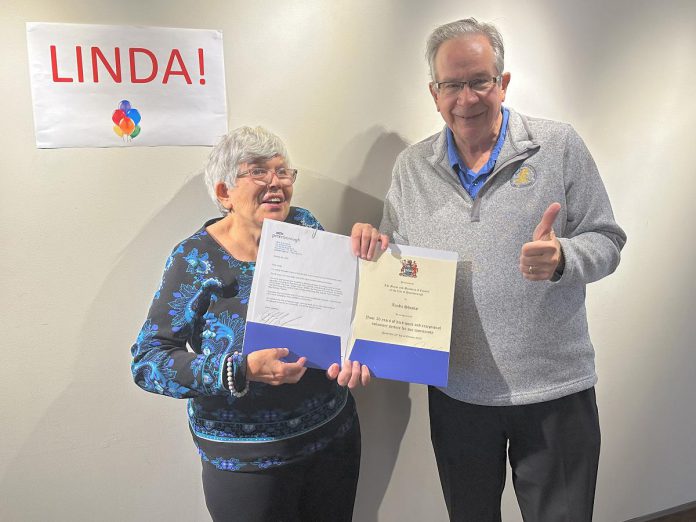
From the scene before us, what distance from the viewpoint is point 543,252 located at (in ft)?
4.23

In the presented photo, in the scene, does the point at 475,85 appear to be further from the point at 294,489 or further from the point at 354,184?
the point at 294,489

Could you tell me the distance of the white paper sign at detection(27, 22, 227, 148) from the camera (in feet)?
5.03

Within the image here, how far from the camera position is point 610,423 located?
2.45 m

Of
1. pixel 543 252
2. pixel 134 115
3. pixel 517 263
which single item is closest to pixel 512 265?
pixel 517 263

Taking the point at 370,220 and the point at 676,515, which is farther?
the point at 676,515

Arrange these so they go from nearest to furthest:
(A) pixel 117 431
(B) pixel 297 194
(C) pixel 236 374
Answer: (C) pixel 236 374 < (A) pixel 117 431 < (B) pixel 297 194

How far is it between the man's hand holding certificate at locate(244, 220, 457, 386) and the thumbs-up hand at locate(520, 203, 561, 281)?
0.62 feet

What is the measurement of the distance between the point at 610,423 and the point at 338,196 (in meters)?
1.58

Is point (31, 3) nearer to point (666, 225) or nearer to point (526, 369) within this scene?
point (526, 369)

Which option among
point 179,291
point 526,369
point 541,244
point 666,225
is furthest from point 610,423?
point 179,291

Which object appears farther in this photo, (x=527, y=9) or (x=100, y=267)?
(x=527, y=9)

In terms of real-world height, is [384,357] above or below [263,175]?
below

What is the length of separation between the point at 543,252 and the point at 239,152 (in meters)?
0.76

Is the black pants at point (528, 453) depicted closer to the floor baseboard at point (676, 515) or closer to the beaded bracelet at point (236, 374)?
the beaded bracelet at point (236, 374)
